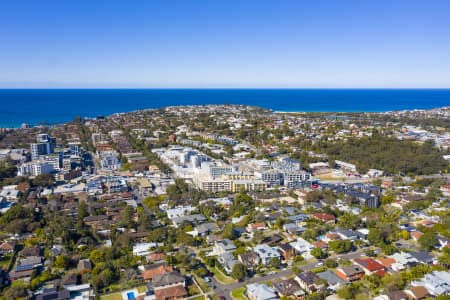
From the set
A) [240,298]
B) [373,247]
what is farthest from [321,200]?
[240,298]

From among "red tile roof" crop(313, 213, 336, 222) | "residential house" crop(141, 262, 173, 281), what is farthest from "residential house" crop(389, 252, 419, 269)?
"residential house" crop(141, 262, 173, 281)

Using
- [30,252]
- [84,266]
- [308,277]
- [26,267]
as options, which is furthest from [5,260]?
[308,277]

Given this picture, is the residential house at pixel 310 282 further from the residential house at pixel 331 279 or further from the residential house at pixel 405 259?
the residential house at pixel 405 259

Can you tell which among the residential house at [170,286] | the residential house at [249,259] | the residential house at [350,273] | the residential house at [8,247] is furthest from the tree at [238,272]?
the residential house at [8,247]

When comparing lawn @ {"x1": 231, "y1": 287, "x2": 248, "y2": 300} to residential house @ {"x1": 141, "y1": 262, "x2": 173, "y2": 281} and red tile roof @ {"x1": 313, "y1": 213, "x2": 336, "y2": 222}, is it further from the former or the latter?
red tile roof @ {"x1": 313, "y1": 213, "x2": 336, "y2": 222}

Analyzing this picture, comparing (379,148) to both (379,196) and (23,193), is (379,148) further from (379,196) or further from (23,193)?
(23,193)

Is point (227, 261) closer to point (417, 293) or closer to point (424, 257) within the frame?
point (417, 293)
